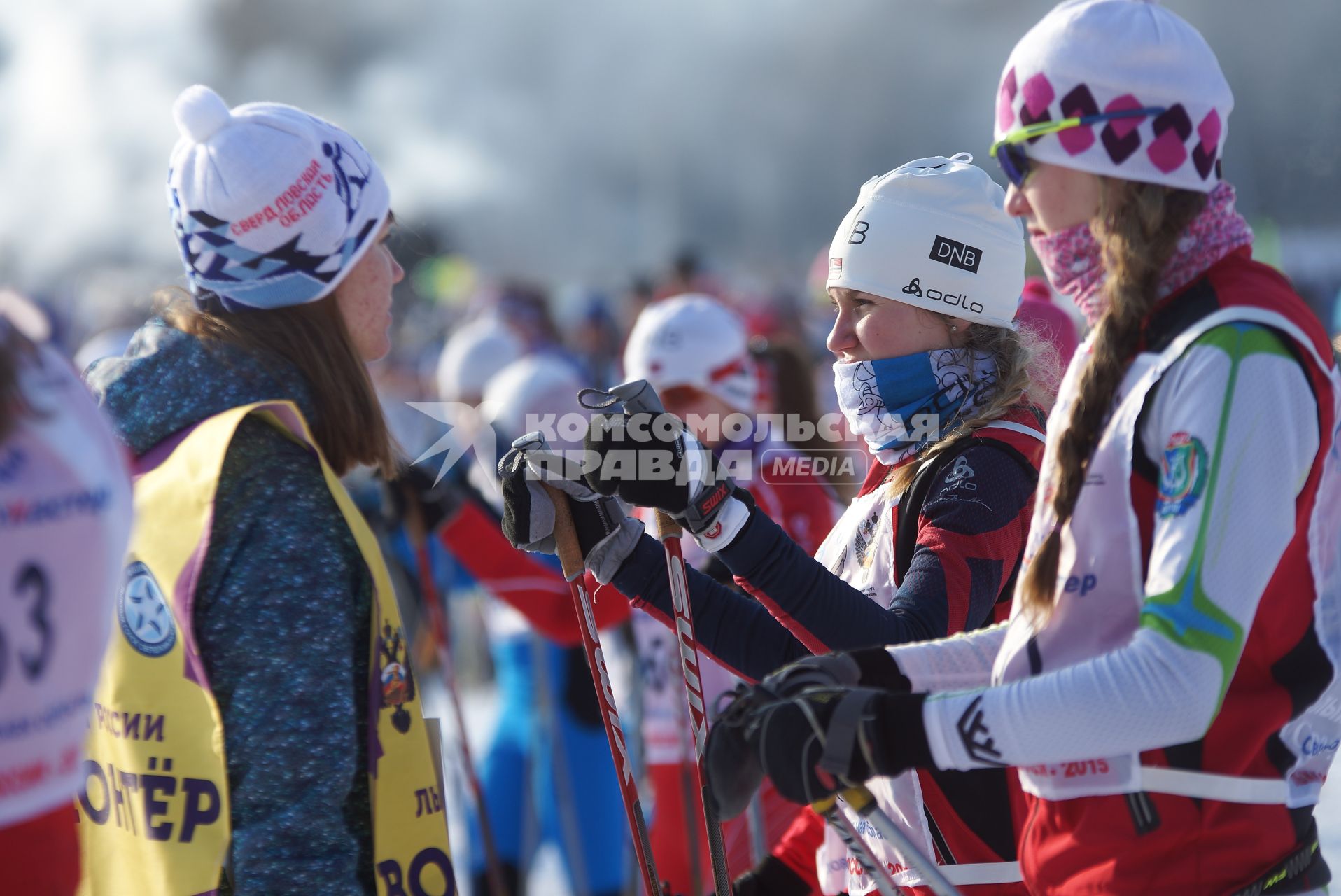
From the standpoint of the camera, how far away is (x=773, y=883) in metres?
2.74

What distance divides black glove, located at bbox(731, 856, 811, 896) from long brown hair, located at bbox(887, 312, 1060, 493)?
929mm

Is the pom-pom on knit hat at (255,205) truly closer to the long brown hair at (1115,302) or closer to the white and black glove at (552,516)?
the white and black glove at (552,516)

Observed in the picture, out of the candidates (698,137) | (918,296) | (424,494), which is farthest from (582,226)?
(918,296)

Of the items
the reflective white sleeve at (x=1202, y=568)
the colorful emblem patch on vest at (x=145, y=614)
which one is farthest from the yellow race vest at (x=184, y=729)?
the reflective white sleeve at (x=1202, y=568)

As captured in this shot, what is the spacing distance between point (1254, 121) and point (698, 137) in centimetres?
3137

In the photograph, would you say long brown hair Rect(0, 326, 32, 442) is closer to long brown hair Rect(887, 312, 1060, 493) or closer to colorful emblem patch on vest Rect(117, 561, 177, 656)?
colorful emblem patch on vest Rect(117, 561, 177, 656)

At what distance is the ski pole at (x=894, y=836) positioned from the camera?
1.72m

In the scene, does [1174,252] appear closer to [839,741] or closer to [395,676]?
[839,741]

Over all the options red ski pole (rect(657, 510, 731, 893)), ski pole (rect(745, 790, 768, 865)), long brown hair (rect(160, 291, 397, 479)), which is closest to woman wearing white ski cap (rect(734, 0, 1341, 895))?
red ski pole (rect(657, 510, 731, 893))

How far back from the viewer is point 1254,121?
1254 cm

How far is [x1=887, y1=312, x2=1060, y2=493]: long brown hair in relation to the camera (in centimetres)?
241

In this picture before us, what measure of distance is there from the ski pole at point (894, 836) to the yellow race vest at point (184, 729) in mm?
638

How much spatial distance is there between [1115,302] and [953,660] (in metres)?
0.62

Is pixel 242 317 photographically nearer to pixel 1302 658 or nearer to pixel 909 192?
pixel 909 192
